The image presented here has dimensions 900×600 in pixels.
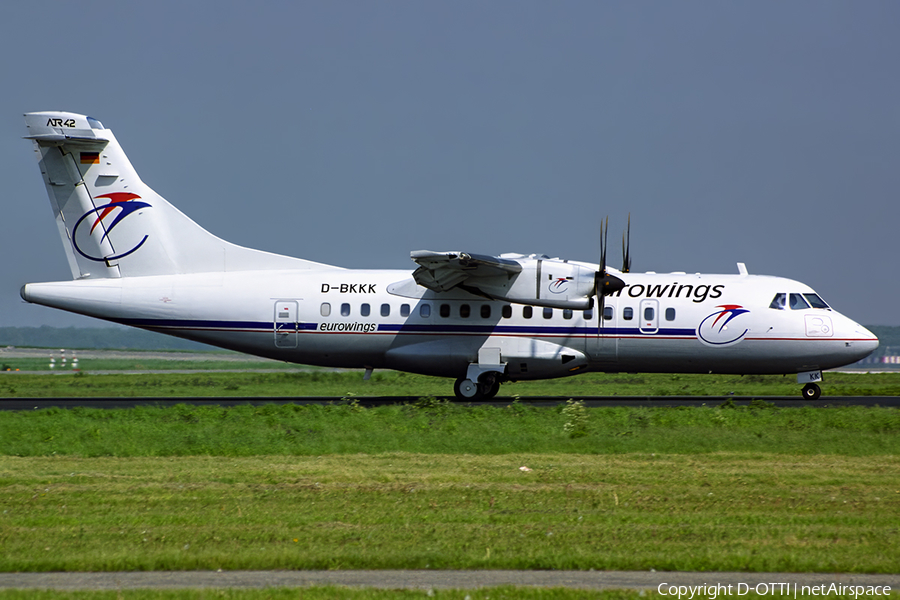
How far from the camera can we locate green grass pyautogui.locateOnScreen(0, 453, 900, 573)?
822 centimetres

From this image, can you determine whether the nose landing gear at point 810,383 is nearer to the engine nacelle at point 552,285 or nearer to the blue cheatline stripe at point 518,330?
the blue cheatline stripe at point 518,330

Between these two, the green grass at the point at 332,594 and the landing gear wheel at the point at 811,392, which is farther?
the landing gear wheel at the point at 811,392

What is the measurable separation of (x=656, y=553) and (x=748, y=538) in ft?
4.47

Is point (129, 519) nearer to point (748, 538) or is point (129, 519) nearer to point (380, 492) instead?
point (380, 492)

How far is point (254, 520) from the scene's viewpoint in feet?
33.4

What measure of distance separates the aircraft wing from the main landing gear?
3.05m

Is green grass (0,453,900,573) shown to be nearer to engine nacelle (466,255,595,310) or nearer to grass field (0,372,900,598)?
grass field (0,372,900,598)

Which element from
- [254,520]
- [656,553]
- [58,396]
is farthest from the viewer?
[58,396]

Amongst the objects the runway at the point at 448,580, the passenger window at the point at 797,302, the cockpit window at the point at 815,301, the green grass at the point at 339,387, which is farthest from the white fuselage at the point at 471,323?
the runway at the point at 448,580

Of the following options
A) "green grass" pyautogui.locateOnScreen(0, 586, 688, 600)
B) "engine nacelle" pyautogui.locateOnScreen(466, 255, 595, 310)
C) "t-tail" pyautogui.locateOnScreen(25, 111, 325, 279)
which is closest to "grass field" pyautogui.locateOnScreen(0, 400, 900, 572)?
"green grass" pyautogui.locateOnScreen(0, 586, 688, 600)

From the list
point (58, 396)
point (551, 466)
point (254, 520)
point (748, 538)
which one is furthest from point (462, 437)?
point (58, 396)

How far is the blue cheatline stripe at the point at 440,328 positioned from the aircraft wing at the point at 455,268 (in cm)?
137

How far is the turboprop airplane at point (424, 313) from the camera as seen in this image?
26.0 m

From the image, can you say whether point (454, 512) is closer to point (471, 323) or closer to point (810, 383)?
point (471, 323)
